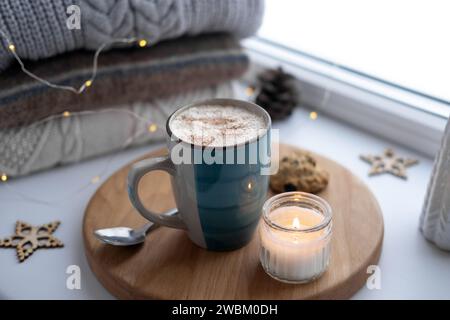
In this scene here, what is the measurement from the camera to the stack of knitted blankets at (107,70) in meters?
0.68

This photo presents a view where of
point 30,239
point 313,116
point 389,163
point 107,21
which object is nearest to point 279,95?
point 313,116

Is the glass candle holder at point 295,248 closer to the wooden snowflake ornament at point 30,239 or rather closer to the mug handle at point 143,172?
the mug handle at point 143,172

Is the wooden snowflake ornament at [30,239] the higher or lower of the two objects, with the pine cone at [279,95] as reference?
lower

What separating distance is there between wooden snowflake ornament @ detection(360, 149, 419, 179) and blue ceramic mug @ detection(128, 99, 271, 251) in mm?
247

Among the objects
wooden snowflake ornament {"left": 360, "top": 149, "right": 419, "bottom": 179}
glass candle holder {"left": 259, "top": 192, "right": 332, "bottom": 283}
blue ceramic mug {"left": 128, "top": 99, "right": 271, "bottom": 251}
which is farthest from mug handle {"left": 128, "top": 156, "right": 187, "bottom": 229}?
wooden snowflake ornament {"left": 360, "top": 149, "right": 419, "bottom": 179}

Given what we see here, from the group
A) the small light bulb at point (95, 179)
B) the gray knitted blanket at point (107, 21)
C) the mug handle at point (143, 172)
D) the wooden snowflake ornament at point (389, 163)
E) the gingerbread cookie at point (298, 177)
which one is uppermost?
the gray knitted blanket at point (107, 21)

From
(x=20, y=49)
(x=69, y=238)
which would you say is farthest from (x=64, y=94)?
(x=69, y=238)

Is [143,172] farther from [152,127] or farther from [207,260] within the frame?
[152,127]

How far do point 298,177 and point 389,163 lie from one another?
17 cm

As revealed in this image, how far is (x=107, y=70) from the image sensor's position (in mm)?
747

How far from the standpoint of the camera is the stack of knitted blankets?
2.23ft

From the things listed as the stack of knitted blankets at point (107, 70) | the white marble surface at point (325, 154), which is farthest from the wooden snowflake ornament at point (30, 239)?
the stack of knitted blankets at point (107, 70)

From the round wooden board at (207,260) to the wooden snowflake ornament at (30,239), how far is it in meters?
0.05

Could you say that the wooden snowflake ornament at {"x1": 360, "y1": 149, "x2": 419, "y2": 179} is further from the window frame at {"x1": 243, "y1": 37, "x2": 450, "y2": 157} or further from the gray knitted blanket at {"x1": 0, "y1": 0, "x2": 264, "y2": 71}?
the gray knitted blanket at {"x1": 0, "y1": 0, "x2": 264, "y2": 71}
